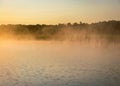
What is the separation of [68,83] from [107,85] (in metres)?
2.18

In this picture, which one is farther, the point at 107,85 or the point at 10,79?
the point at 10,79

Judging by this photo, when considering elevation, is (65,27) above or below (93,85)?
above

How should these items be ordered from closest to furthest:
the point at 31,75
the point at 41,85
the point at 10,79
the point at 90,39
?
the point at 41,85 → the point at 10,79 → the point at 31,75 → the point at 90,39

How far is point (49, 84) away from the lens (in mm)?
18344

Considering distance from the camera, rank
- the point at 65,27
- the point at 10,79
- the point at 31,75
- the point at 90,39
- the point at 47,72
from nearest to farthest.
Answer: the point at 10,79
the point at 31,75
the point at 47,72
the point at 90,39
the point at 65,27

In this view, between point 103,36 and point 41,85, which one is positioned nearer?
point 41,85

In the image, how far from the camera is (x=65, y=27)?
263ft

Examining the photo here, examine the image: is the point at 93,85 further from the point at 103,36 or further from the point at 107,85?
the point at 103,36

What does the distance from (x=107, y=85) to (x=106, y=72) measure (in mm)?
4705

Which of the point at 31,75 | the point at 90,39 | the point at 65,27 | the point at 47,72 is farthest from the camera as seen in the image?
the point at 65,27

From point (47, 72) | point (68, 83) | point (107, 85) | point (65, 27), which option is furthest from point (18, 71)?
point (65, 27)

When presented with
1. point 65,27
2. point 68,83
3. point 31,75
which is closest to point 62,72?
point 31,75

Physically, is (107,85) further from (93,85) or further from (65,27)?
(65,27)

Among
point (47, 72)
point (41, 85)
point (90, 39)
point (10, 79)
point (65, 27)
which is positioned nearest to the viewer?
point (41, 85)
